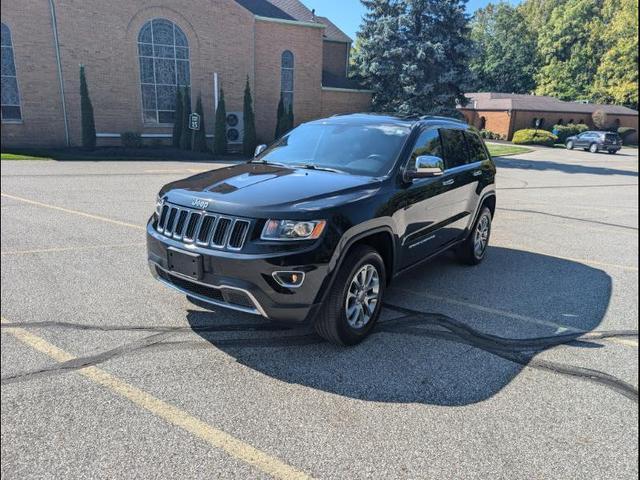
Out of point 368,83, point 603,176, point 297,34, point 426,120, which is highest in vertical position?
point 297,34

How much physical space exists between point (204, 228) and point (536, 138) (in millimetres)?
43947

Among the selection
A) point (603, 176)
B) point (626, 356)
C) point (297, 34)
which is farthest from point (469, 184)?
point (297, 34)

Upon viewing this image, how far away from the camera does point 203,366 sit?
3.37 metres

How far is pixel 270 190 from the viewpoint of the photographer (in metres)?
3.60

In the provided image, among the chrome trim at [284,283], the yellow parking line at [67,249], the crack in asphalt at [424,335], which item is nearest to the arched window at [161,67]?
the yellow parking line at [67,249]

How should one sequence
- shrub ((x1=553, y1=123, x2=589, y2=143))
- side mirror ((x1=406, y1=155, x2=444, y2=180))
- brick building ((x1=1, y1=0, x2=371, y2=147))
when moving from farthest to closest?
shrub ((x1=553, y1=123, x2=589, y2=143)) → brick building ((x1=1, y1=0, x2=371, y2=147)) → side mirror ((x1=406, y1=155, x2=444, y2=180))

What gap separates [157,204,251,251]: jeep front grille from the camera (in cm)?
328

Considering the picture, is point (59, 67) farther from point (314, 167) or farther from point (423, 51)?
point (314, 167)

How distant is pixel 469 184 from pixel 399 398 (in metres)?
3.33

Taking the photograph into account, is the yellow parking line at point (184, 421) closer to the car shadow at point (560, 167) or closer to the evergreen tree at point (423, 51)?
the car shadow at point (560, 167)

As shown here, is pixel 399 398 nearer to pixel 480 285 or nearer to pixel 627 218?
pixel 480 285

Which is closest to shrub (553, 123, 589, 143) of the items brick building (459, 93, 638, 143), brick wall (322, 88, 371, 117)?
brick building (459, 93, 638, 143)

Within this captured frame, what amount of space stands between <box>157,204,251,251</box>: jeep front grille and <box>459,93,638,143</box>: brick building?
147ft

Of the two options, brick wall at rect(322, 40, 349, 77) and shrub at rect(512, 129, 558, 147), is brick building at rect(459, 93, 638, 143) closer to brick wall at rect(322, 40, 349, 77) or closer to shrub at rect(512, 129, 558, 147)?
shrub at rect(512, 129, 558, 147)
